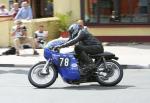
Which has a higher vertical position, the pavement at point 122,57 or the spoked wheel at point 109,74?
the spoked wheel at point 109,74

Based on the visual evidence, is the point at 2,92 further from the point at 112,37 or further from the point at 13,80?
the point at 112,37

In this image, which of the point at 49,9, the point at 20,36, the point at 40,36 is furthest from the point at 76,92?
the point at 49,9

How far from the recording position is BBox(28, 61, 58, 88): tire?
1282 centimetres

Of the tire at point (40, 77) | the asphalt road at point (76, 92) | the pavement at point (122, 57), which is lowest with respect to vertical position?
the pavement at point (122, 57)

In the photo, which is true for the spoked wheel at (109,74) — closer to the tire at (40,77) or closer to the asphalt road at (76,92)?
the asphalt road at (76,92)

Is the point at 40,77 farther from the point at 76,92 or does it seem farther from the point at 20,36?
the point at 20,36

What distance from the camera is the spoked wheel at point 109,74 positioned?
12.9m

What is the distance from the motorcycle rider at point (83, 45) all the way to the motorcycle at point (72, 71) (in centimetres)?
10

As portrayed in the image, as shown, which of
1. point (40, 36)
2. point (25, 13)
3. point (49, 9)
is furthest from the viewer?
point (49, 9)

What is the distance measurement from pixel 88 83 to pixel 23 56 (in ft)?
20.9

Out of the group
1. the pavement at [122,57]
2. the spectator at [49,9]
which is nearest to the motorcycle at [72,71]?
the pavement at [122,57]

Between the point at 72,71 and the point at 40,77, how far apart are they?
73 cm

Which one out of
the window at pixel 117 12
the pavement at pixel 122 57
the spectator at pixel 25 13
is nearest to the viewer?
the pavement at pixel 122 57

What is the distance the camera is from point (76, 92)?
39.7 ft
